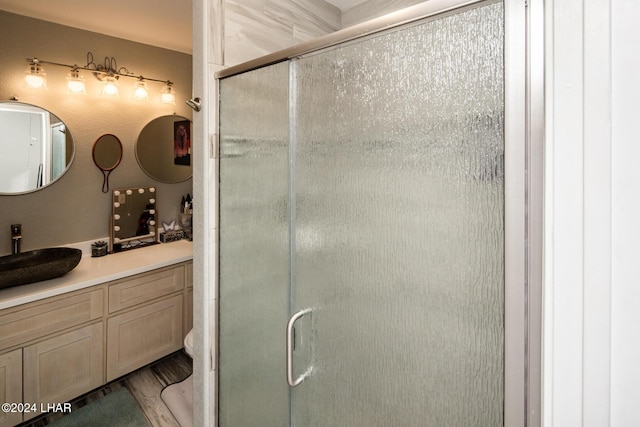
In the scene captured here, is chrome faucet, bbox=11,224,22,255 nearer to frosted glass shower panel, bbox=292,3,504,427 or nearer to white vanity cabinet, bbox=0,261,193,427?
white vanity cabinet, bbox=0,261,193,427

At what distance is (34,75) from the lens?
222 cm

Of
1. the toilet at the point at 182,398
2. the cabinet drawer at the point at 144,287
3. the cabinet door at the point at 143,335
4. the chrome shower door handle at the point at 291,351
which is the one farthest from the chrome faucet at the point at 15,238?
the chrome shower door handle at the point at 291,351

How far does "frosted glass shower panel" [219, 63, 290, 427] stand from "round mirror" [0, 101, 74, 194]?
5.93ft

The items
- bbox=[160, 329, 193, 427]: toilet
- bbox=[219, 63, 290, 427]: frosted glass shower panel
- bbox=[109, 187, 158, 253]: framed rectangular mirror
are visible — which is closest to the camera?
bbox=[219, 63, 290, 427]: frosted glass shower panel

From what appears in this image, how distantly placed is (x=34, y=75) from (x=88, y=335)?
1757mm

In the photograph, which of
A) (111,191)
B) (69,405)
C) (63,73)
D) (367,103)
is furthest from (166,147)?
(367,103)

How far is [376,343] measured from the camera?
0.89 metres

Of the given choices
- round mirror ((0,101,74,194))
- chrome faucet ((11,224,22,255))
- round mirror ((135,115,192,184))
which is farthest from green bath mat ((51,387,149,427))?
round mirror ((135,115,192,184))

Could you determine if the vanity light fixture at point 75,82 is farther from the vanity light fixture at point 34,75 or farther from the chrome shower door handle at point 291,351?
the chrome shower door handle at point 291,351

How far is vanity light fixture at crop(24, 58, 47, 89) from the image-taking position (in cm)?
221

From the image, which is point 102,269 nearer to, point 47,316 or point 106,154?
point 47,316

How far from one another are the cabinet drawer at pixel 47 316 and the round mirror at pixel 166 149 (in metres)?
1.22
